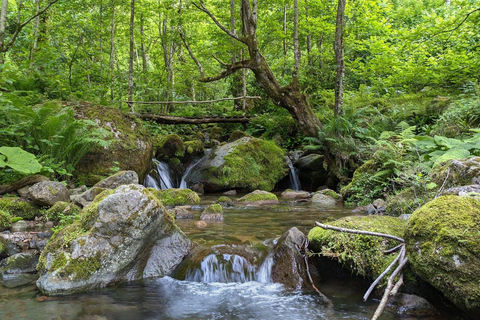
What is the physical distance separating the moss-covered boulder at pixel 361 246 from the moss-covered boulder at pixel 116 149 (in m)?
6.47

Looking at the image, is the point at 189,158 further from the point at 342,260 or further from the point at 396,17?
the point at 396,17

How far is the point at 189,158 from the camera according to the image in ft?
39.9

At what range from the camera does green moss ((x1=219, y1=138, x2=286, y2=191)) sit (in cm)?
1090

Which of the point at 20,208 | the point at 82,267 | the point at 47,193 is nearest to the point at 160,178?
the point at 47,193

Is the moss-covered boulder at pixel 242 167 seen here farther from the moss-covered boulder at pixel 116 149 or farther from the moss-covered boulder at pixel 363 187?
the moss-covered boulder at pixel 363 187

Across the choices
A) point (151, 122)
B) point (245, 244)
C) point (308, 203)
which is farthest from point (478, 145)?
point (151, 122)

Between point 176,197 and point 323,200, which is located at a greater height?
point 176,197

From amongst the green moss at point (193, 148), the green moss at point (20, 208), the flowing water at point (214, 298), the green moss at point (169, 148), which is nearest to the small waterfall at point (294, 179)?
the green moss at point (193, 148)

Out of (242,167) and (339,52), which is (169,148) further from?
(339,52)

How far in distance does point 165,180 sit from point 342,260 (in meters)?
8.33

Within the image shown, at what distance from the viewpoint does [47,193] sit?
625 cm

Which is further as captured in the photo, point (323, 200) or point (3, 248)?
point (323, 200)

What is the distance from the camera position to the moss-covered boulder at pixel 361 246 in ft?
11.5

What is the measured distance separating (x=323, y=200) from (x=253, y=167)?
3.27m
